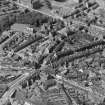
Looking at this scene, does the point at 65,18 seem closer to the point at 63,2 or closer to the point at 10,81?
the point at 63,2

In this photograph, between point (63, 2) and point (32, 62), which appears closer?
point (32, 62)

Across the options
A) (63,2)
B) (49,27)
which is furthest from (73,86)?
(63,2)

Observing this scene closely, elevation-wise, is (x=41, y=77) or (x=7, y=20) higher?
(x=7, y=20)

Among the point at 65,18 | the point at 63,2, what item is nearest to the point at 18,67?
the point at 65,18

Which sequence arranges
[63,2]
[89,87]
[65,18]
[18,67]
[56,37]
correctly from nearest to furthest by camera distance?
[89,87] < [18,67] < [56,37] < [65,18] < [63,2]

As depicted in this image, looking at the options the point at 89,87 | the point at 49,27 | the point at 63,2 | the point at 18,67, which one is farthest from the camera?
the point at 63,2

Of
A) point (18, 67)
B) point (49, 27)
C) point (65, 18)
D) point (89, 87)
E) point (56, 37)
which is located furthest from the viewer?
point (65, 18)

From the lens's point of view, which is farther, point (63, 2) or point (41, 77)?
point (63, 2)

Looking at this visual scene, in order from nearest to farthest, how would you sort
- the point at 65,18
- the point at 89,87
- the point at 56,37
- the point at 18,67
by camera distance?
the point at 89,87
the point at 18,67
the point at 56,37
the point at 65,18

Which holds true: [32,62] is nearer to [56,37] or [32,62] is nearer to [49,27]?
[56,37]
